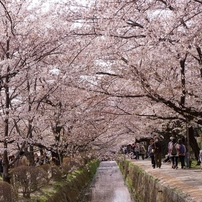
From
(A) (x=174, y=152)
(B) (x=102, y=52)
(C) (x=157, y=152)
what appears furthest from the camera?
(C) (x=157, y=152)

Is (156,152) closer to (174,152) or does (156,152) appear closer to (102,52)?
(174,152)

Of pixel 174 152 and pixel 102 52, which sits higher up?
pixel 102 52

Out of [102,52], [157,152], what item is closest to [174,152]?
[157,152]

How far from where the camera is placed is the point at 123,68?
40.3 ft

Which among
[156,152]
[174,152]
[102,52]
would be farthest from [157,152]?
[102,52]

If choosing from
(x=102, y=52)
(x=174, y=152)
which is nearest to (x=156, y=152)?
(x=174, y=152)

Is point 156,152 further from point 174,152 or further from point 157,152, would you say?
point 174,152

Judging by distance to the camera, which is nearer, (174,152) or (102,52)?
(102,52)

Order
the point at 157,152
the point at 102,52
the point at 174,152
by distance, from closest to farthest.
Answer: the point at 102,52 → the point at 174,152 → the point at 157,152

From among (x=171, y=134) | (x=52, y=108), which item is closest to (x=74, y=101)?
(x=52, y=108)

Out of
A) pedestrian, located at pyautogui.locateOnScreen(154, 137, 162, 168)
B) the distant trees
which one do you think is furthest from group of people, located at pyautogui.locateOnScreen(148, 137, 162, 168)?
the distant trees

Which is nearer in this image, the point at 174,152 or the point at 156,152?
the point at 174,152

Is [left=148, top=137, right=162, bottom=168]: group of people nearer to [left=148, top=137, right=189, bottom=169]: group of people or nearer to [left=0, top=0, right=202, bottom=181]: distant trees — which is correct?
[left=148, top=137, right=189, bottom=169]: group of people

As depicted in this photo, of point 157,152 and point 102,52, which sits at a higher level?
point 102,52
